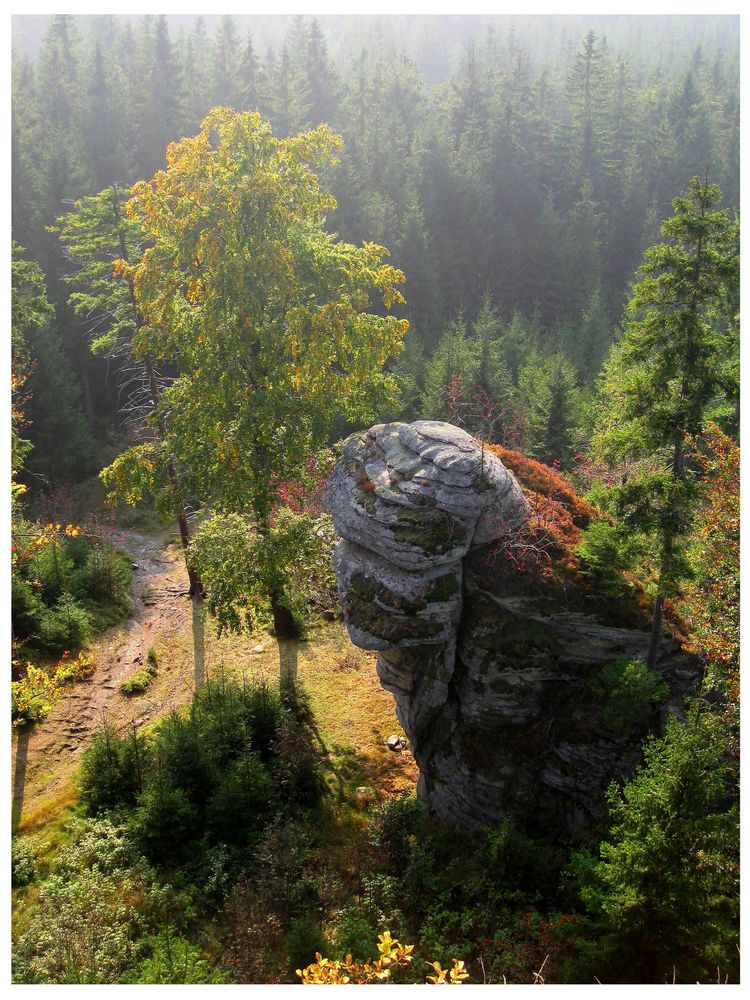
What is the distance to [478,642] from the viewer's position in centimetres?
1111

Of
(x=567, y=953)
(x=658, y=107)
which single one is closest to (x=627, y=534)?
(x=567, y=953)

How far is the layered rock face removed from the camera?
10727 mm

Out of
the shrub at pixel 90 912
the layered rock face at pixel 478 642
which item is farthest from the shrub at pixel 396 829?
the shrub at pixel 90 912

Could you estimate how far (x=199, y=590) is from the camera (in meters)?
19.5

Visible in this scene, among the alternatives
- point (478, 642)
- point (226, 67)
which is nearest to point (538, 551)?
point (478, 642)

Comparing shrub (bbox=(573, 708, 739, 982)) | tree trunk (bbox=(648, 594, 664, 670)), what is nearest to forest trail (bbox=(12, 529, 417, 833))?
tree trunk (bbox=(648, 594, 664, 670))

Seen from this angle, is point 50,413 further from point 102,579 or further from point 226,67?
point 226,67

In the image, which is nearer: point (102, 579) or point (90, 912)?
point (90, 912)

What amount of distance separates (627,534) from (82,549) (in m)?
15.9

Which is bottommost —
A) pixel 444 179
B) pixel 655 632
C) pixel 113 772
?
pixel 113 772

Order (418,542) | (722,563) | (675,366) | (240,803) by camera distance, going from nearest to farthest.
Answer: (675,366)
(722,563)
(418,542)
(240,803)

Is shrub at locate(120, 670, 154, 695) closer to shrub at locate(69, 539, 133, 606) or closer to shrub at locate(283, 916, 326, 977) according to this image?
shrub at locate(69, 539, 133, 606)

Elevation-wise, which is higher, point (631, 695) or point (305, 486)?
point (305, 486)

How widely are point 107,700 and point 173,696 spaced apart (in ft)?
4.80
